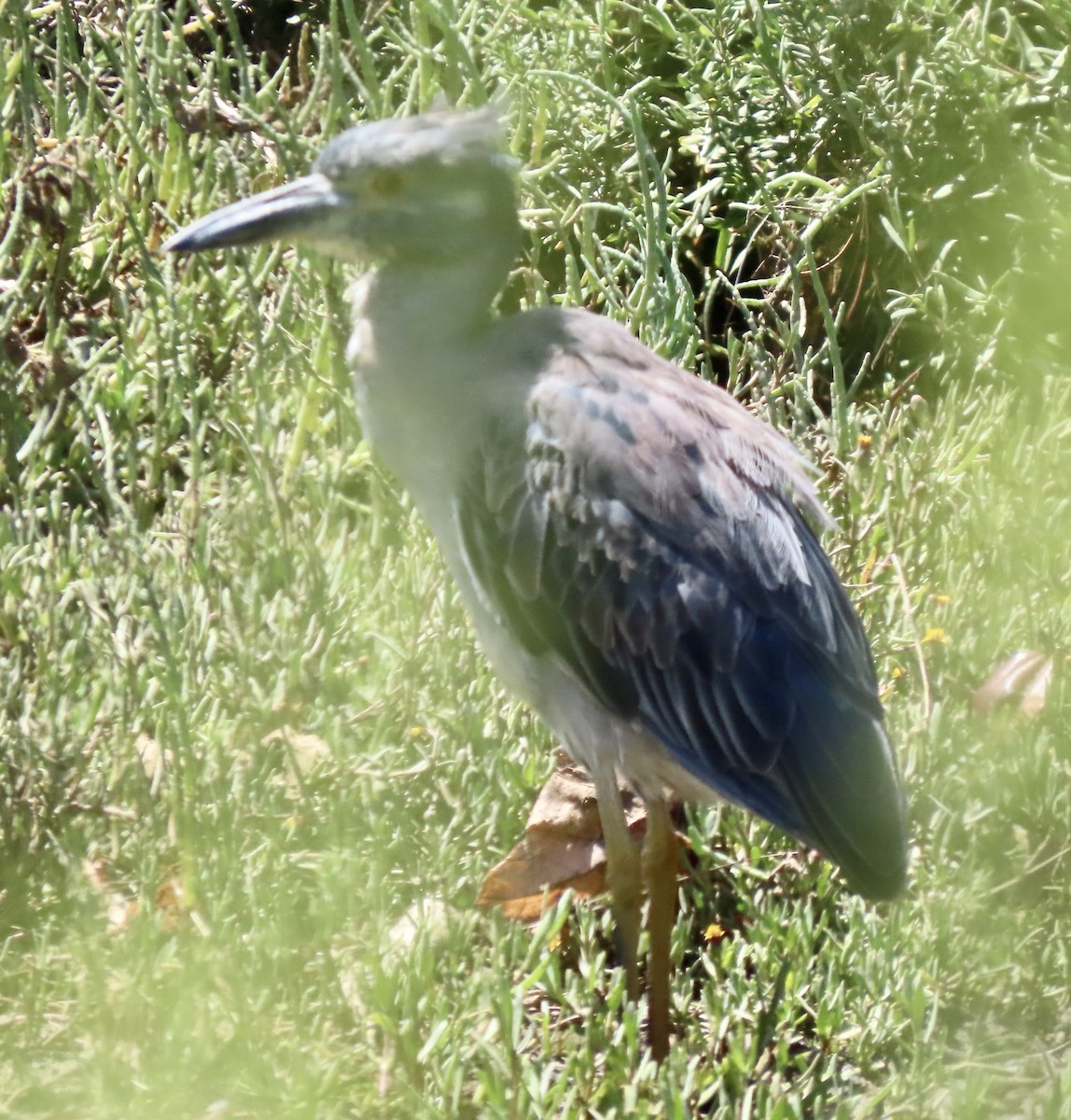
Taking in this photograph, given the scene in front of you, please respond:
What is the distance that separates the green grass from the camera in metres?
2.74

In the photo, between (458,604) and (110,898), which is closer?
(110,898)

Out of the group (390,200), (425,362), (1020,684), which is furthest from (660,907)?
(390,200)

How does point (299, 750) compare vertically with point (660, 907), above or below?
above

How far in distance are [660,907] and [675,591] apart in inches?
25.1

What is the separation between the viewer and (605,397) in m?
3.08

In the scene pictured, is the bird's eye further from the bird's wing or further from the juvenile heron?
the bird's wing

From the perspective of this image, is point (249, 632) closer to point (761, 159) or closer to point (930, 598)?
point (930, 598)

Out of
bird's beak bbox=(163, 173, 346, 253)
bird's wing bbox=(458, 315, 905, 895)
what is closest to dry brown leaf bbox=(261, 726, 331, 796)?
bird's wing bbox=(458, 315, 905, 895)

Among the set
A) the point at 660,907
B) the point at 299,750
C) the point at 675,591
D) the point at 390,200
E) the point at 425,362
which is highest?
the point at 390,200

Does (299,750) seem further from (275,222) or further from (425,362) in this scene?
(275,222)

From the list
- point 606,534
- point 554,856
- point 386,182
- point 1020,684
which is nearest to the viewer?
point 606,534

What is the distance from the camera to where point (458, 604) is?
11.9 ft

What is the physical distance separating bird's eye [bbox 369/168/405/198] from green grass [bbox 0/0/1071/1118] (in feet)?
1.88

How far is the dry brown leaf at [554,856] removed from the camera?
10.4 ft
